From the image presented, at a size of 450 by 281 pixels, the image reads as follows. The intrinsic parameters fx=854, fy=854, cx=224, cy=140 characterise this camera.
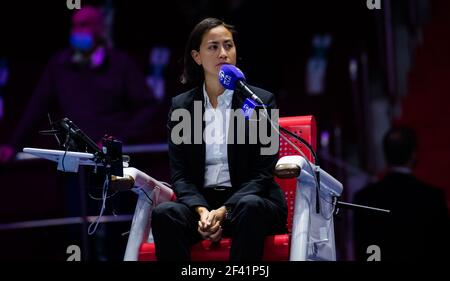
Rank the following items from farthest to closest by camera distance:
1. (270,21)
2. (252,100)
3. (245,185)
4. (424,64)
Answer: (424,64), (270,21), (245,185), (252,100)

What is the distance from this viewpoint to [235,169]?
309 centimetres

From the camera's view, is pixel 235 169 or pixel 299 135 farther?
pixel 299 135

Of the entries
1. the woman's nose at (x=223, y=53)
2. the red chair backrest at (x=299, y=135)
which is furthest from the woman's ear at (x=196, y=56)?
the red chair backrest at (x=299, y=135)

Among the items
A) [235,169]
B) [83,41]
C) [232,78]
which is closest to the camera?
[232,78]

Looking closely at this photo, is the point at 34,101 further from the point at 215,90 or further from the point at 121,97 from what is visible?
the point at 215,90

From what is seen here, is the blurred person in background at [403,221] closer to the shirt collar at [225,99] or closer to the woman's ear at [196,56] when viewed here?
the shirt collar at [225,99]

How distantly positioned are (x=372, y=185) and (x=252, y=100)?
3.96 ft

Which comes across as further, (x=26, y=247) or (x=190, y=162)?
(x=26, y=247)

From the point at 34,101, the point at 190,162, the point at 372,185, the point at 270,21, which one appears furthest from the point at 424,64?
the point at 190,162

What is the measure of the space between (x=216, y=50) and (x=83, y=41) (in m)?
1.34

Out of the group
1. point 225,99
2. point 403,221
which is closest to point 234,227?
point 225,99

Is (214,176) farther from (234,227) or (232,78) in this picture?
(232,78)

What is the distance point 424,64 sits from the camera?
5.95 meters

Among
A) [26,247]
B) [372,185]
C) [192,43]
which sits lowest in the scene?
[26,247]
